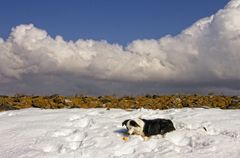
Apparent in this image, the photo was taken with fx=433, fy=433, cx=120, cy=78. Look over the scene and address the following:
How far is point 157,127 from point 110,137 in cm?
191

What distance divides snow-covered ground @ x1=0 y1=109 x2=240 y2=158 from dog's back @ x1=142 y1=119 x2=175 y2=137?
25cm

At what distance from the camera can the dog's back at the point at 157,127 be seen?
56.1ft

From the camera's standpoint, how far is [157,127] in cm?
1723

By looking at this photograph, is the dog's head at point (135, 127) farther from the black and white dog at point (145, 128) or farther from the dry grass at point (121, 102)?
the dry grass at point (121, 102)

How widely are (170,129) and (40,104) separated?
455 inches

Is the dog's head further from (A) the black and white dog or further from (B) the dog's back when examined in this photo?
(B) the dog's back

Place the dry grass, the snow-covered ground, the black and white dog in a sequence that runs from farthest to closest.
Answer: the dry grass, the black and white dog, the snow-covered ground

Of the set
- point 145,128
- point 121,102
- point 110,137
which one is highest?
point 121,102

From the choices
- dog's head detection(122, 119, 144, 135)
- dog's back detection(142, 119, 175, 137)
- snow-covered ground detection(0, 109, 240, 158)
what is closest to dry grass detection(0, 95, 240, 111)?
snow-covered ground detection(0, 109, 240, 158)

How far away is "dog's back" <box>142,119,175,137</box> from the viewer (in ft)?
56.1

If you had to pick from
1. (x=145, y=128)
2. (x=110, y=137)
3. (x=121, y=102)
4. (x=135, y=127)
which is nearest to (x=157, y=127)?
(x=145, y=128)

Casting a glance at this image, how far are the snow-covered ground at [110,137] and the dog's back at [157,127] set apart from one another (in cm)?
25

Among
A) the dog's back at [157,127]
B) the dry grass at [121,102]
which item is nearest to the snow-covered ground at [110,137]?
the dog's back at [157,127]

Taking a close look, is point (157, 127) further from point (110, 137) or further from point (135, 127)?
point (110, 137)
